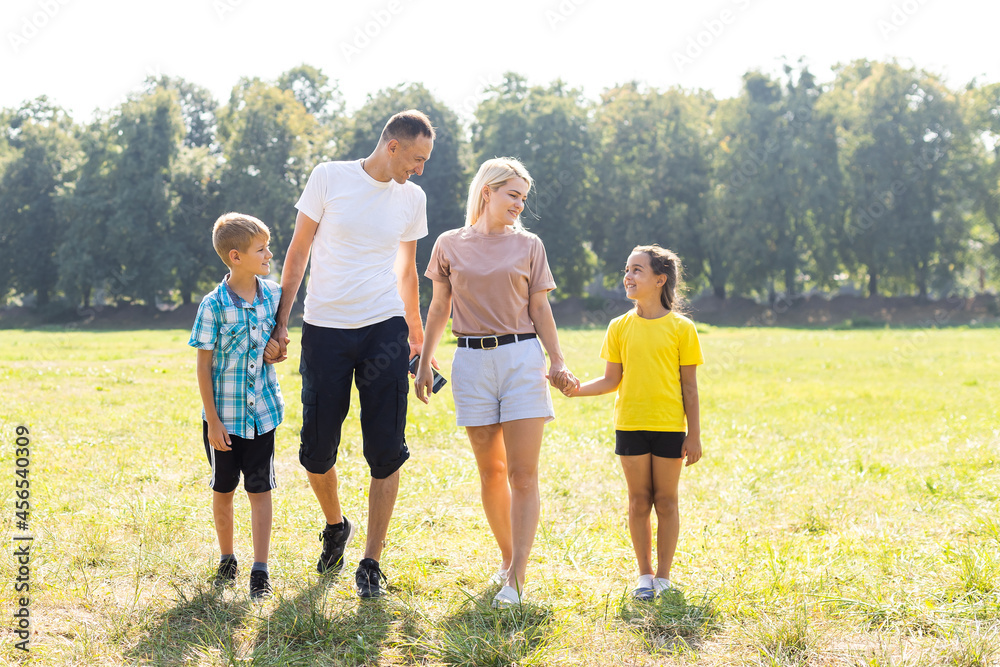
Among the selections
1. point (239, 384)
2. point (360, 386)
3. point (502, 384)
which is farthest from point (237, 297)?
point (502, 384)

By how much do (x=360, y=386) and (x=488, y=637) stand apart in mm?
1422

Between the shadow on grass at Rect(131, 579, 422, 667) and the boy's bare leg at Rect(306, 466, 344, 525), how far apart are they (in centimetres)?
47

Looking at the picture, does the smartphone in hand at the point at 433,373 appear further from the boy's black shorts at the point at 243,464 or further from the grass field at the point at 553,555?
the grass field at the point at 553,555

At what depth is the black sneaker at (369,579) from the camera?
365cm

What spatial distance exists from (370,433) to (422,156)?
142 centimetres


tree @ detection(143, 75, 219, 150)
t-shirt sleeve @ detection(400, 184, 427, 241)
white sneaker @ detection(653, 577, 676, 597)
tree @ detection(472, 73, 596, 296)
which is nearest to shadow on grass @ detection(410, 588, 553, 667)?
white sneaker @ detection(653, 577, 676, 597)

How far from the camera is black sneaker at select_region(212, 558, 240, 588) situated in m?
3.76

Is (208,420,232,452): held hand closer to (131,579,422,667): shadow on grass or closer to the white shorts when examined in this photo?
(131,579,422,667): shadow on grass

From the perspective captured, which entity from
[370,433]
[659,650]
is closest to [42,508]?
[370,433]

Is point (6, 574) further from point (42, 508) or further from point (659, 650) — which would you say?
point (659, 650)

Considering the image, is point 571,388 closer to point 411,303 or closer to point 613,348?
point 613,348

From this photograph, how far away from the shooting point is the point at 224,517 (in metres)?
A: 3.83

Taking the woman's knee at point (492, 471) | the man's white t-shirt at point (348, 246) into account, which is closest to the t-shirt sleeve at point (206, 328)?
the man's white t-shirt at point (348, 246)

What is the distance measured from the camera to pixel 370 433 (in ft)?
12.7
